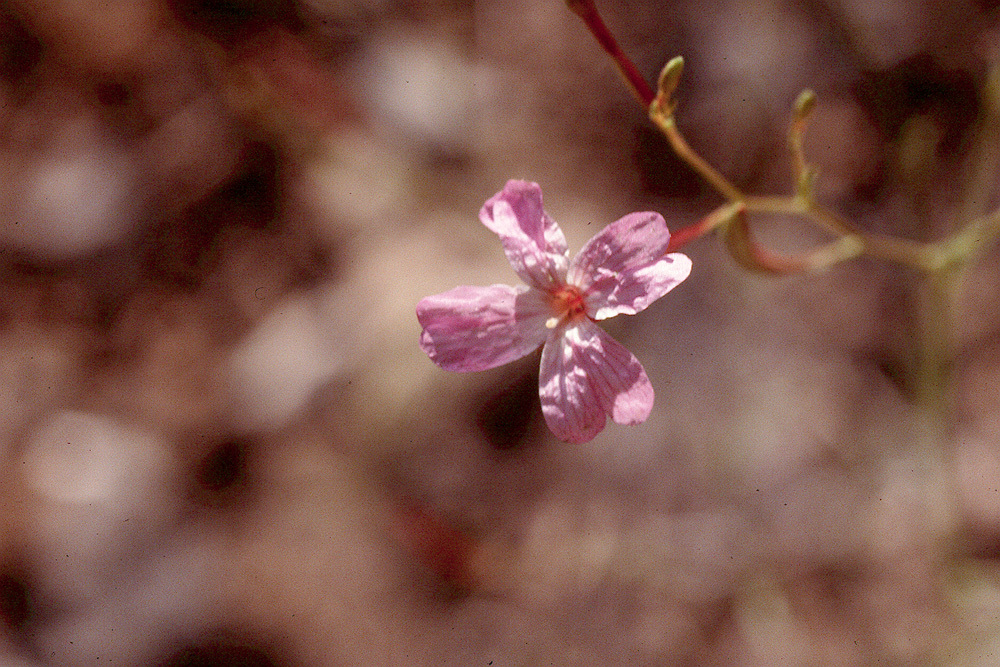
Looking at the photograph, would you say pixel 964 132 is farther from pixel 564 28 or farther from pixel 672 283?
pixel 672 283

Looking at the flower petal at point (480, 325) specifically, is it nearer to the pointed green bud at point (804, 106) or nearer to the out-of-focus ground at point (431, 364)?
the pointed green bud at point (804, 106)

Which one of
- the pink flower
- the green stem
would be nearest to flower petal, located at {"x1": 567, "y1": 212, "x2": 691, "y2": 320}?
the pink flower

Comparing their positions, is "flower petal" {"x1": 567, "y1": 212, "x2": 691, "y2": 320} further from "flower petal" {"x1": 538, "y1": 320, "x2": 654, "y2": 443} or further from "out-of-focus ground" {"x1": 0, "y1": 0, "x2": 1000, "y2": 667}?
"out-of-focus ground" {"x1": 0, "y1": 0, "x2": 1000, "y2": 667}

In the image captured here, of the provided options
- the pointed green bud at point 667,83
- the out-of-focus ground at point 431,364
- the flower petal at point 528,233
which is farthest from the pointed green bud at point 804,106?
the out-of-focus ground at point 431,364

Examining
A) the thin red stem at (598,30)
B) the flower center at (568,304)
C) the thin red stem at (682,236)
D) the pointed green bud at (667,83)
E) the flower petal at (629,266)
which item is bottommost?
the thin red stem at (682,236)

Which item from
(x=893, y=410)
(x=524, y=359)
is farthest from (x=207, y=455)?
(x=893, y=410)

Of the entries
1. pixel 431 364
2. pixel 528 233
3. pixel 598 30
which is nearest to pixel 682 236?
pixel 528 233

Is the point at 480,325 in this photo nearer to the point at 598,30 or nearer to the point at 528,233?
the point at 528,233
